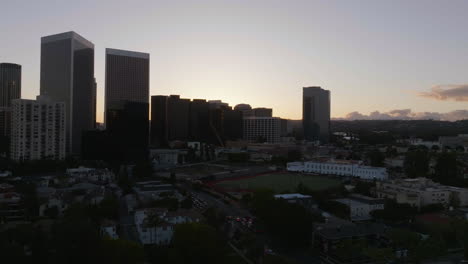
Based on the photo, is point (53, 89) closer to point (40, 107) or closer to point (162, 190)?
point (40, 107)

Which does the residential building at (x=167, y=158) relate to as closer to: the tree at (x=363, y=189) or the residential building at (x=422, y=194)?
the tree at (x=363, y=189)

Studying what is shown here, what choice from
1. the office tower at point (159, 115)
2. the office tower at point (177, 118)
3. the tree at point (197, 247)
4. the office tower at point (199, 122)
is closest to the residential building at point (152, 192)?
the tree at point (197, 247)

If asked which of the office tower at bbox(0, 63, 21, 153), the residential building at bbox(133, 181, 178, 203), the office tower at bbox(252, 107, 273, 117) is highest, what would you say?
the office tower at bbox(0, 63, 21, 153)

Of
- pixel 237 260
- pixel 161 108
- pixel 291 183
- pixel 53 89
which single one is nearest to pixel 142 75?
pixel 161 108

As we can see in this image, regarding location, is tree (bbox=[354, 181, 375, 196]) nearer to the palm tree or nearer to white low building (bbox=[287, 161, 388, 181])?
white low building (bbox=[287, 161, 388, 181])

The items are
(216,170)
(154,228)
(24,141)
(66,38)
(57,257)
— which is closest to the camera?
(57,257)

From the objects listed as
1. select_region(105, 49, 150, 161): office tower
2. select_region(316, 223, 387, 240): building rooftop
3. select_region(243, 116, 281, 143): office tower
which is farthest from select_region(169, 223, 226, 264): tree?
select_region(243, 116, 281, 143): office tower
